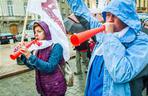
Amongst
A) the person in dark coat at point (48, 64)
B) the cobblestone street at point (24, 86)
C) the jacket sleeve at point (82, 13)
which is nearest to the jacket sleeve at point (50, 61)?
the person in dark coat at point (48, 64)

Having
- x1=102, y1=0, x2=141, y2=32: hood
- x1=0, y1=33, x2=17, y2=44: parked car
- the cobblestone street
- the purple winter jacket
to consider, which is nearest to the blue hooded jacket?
x1=102, y1=0, x2=141, y2=32: hood

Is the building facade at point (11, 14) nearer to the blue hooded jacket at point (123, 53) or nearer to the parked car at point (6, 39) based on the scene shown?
the parked car at point (6, 39)

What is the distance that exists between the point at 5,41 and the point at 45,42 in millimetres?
24788

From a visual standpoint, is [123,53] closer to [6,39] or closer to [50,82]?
[50,82]

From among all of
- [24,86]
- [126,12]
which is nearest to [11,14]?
[24,86]

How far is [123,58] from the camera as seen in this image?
1.90 meters

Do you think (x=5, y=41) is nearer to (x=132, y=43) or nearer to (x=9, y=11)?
(x=9, y=11)

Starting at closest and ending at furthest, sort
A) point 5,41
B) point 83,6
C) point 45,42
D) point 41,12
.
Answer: point 83,6
point 45,42
point 41,12
point 5,41

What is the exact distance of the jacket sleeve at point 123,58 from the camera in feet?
6.23

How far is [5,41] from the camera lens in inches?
1070

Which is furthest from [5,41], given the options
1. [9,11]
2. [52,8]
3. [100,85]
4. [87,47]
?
[100,85]

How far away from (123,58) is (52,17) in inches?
80.1

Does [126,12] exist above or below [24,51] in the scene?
above

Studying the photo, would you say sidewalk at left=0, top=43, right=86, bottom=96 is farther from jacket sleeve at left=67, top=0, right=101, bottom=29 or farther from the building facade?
the building facade
